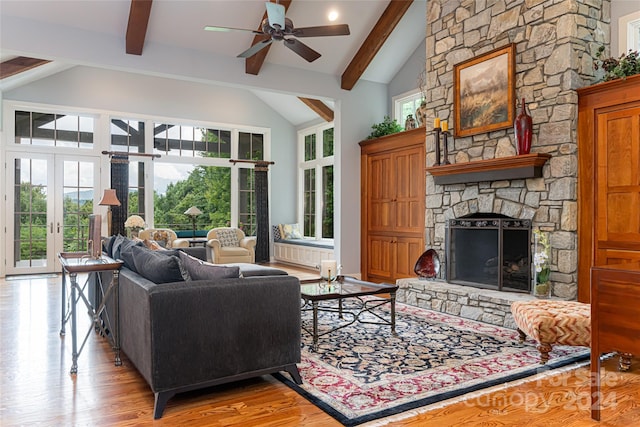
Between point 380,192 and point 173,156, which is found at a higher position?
point 173,156

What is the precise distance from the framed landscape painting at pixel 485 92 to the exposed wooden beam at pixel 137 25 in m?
3.75

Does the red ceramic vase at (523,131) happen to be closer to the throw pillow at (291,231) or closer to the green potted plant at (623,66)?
the green potted plant at (623,66)

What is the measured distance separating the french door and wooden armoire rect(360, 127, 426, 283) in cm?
537

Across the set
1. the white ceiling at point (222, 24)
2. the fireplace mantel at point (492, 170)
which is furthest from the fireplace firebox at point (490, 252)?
the white ceiling at point (222, 24)

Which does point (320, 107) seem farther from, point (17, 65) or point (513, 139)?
point (17, 65)

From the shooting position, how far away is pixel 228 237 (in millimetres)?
9180

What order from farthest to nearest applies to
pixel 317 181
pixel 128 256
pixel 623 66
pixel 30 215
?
1. pixel 317 181
2. pixel 30 215
3. pixel 623 66
4. pixel 128 256

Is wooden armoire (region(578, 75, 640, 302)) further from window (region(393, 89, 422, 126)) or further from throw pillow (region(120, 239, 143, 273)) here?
throw pillow (region(120, 239, 143, 273))

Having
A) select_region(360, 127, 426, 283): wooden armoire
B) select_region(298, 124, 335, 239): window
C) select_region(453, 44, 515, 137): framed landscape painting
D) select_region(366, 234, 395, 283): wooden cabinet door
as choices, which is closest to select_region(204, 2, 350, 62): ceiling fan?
select_region(453, 44, 515, 137): framed landscape painting

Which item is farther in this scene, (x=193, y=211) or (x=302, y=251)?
(x=302, y=251)

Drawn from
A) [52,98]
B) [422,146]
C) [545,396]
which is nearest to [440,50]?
[422,146]

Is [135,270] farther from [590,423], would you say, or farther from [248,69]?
[248,69]

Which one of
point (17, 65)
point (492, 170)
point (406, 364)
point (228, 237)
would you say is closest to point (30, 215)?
point (17, 65)

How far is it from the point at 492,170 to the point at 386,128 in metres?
2.62
